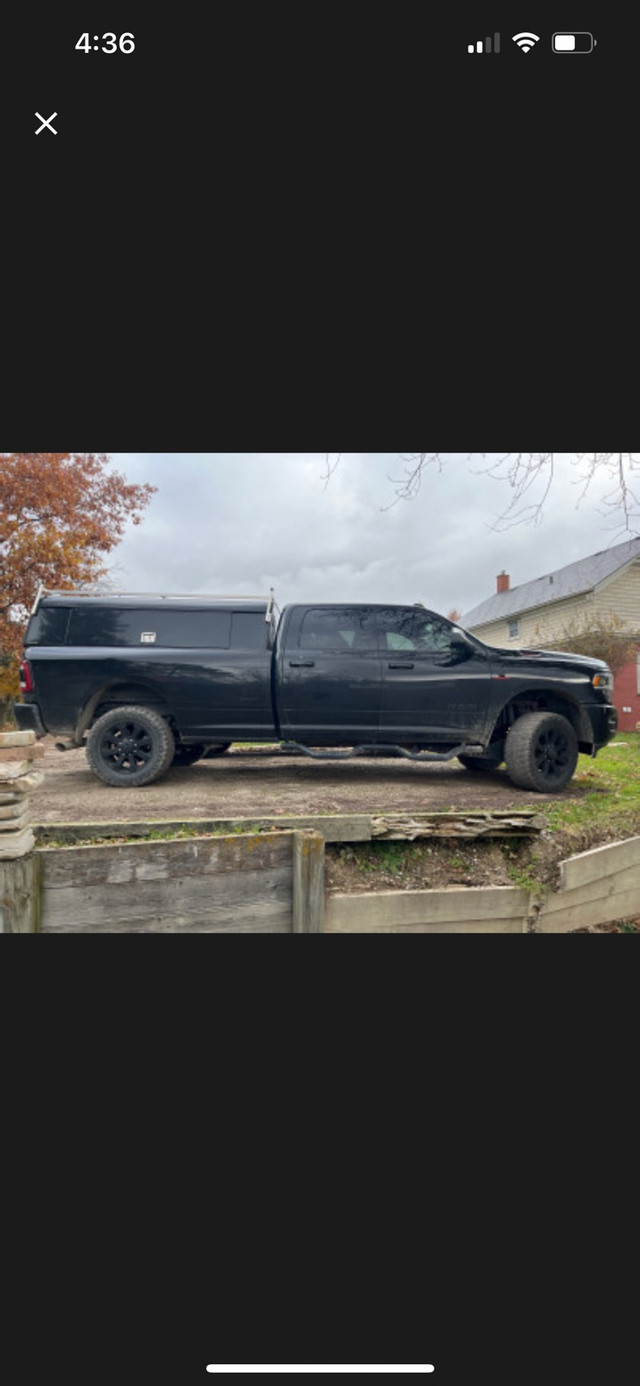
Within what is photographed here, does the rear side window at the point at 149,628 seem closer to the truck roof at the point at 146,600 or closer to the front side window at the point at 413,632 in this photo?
the truck roof at the point at 146,600

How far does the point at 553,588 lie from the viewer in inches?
199

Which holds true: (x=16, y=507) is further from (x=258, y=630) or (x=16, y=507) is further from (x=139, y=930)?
(x=139, y=930)

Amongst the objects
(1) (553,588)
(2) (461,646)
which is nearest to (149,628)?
(2) (461,646)

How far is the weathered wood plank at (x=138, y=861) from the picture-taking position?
225cm

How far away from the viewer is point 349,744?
3684mm

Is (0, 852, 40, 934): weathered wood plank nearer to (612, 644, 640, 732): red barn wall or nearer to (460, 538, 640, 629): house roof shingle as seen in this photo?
(460, 538, 640, 629): house roof shingle

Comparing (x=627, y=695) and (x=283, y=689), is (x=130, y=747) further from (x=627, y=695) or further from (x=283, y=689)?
(x=627, y=695)

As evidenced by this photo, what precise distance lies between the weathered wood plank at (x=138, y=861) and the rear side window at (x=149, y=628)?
189cm

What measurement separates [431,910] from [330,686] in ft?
5.94

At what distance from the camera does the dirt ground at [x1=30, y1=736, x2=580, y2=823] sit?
9.81 ft

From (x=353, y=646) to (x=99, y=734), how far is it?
2197mm

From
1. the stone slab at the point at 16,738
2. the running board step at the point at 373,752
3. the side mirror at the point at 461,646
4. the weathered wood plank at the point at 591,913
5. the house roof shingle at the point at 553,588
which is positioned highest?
the house roof shingle at the point at 553,588

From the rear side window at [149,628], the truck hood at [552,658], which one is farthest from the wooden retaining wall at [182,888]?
the truck hood at [552,658]

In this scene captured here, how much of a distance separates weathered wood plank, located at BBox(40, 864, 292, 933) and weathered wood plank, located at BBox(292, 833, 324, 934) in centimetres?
22
